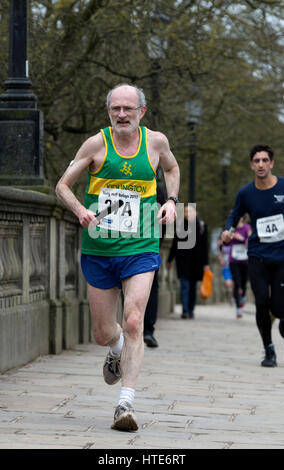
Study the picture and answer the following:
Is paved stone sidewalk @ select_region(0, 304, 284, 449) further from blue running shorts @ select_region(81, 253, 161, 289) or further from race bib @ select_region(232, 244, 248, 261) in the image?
race bib @ select_region(232, 244, 248, 261)

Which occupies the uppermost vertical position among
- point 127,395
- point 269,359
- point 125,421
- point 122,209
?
point 122,209

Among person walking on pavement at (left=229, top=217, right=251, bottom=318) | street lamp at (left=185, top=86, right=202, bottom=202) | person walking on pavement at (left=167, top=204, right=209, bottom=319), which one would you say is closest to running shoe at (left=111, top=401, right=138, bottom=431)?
street lamp at (left=185, top=86, right=202, bottom=202)

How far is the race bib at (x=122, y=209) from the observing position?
21.0ft

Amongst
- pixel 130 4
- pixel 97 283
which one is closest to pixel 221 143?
pixel 130 4

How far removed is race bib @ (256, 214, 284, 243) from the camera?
9930mm

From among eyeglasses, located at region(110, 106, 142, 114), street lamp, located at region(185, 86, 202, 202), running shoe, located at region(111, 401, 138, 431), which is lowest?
running shoe, located at region(111, 401, 138, 431)

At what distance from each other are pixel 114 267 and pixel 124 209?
0.36 meters

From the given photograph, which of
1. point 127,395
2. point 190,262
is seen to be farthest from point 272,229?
point 190,262

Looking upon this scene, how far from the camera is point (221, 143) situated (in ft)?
69.9

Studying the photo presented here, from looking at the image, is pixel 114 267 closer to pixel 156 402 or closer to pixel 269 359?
pixel 156 402

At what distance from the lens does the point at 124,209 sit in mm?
6402

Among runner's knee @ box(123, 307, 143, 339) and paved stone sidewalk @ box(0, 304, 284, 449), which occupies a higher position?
runner's knee @ box(123, 307, 143, 339)

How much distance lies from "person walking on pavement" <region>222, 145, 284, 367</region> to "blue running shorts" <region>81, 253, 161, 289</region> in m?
3.55

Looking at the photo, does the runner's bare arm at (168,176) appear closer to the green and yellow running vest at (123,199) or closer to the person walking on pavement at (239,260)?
the green and yellow running vest at (123,199)
